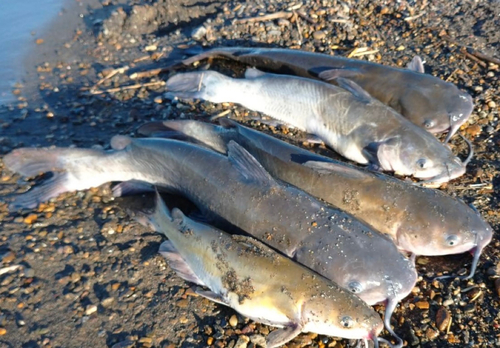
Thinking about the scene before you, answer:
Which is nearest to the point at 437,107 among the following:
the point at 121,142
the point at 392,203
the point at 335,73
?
the point at 335,73

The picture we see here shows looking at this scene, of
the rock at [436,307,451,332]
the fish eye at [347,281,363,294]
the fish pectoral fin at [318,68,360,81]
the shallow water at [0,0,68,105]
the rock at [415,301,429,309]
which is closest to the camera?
the fish eye at [347,281,363,294]

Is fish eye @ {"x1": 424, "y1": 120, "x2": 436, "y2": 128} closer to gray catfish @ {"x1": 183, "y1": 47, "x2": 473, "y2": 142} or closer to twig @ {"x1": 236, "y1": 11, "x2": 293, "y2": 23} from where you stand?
gray catfish @ {"x1": 183, "y1": 47, "x2": 473, "y2": 142}

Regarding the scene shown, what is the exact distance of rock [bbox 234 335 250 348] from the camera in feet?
9.45

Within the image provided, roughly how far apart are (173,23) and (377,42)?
334 centimetres

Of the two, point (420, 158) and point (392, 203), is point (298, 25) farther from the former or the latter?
point (392, 203)

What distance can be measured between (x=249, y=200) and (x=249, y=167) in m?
0.25

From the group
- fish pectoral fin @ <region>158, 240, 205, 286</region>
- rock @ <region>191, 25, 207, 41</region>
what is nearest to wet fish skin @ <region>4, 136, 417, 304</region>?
fish pectoral fin @ <region>158, 240, 205, 286</region>

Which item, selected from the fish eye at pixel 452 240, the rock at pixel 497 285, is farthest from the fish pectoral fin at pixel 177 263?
the rock at pixel 497 285

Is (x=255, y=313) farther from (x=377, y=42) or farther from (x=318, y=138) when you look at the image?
(x=377, y=42)

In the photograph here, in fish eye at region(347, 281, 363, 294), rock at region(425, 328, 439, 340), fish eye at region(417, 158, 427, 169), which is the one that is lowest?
rock at region(425, 328, 439, 340)

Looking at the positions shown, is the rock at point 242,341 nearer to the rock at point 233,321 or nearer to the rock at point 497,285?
the rock at point 233,321

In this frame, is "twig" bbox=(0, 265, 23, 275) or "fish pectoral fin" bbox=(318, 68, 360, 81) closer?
"twig" bbox=(0, 265, 23, 275)

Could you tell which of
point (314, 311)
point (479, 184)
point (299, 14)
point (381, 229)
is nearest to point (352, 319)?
point (314, 311)

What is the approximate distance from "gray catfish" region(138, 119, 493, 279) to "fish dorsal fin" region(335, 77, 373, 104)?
1.11 metres
